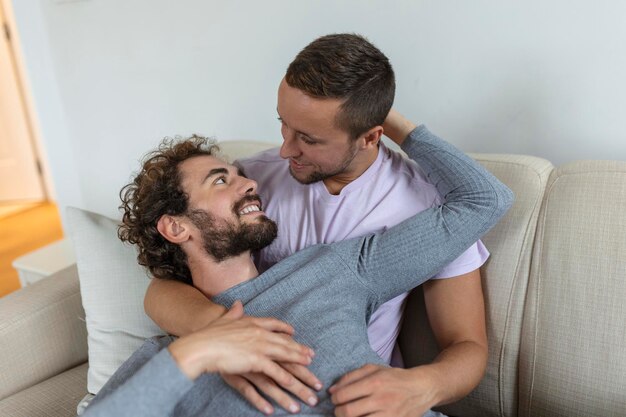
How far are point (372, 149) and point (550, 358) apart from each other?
580mm

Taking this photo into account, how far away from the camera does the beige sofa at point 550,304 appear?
44.3 inches

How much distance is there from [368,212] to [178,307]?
0.46m

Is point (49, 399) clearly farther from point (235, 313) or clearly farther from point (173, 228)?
point (235, 313)

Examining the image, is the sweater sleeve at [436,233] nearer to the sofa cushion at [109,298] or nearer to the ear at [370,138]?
the ear at [370,138]

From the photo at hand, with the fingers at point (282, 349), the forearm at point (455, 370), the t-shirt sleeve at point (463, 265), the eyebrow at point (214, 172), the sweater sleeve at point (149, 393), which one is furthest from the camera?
the eyebrow at point (214, 172)

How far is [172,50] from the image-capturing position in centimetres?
199

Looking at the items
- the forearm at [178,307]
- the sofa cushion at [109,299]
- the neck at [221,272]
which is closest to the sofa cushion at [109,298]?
the sofa cushion at [109,299]

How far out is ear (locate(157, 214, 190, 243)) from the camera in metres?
1.29

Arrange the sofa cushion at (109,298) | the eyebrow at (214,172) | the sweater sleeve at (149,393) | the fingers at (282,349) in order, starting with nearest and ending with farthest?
the sweater sleeve at (149,393) → the fingers at (282,349) → the eyebrow at (214,172) → the sofa cushion at (109,298)

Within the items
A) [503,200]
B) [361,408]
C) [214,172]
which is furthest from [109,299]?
[503,200]

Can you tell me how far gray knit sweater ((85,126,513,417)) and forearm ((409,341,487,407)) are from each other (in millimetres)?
114

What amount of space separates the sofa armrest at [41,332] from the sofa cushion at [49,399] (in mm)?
36

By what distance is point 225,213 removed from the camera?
1261mm

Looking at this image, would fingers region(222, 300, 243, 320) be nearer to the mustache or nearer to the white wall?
the mustache
